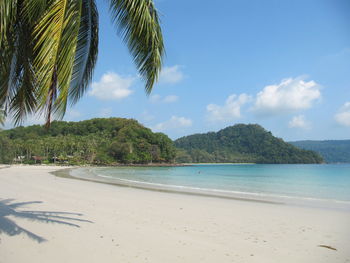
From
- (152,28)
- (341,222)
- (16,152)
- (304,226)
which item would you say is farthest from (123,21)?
(16,152)

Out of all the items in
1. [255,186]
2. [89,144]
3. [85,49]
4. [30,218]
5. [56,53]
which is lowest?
[255,186]

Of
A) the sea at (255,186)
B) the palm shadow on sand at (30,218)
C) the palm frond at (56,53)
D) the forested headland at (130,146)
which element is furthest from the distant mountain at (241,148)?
the palm frond at (56,53)

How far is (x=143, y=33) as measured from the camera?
152 inches

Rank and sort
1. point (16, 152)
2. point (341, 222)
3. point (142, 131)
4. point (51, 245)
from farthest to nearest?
point (142, 131)
point (16, 152)
point (341, 222)
point (51, 245)

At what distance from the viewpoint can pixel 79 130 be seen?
10681 cm

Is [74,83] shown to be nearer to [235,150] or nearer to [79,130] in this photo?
[79,130]

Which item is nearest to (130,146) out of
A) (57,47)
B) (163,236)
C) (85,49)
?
(163,236)

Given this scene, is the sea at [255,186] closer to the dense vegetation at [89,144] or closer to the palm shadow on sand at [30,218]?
the palm shadow on sand at [30,218]

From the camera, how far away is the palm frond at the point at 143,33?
3.68 meters

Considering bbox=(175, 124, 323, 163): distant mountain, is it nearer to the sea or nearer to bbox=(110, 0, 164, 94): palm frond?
the sea

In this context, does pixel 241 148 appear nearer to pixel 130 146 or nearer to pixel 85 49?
pixel 130 146

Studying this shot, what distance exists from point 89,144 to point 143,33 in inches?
3335

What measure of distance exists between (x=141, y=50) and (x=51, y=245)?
3.25 meters

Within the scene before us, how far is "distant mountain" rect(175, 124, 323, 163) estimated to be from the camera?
127 meters
